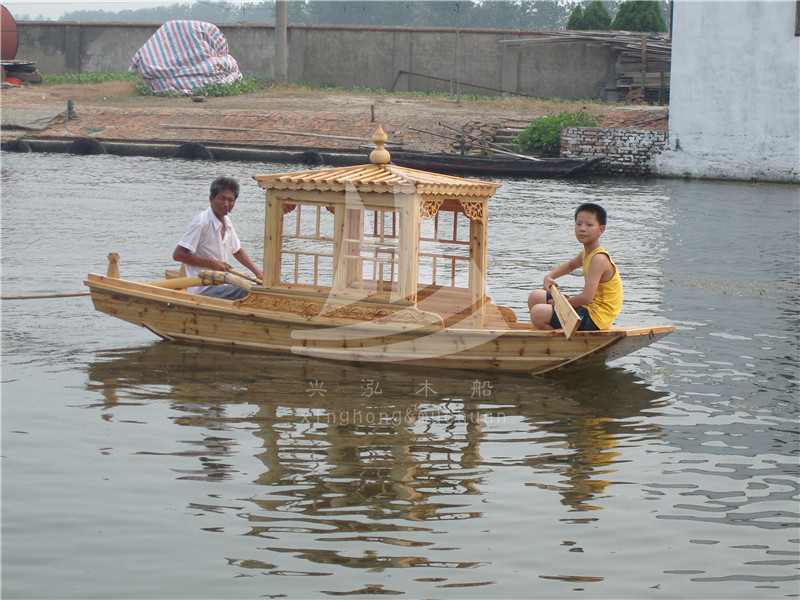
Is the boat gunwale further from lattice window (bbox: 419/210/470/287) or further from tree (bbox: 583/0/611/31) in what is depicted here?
tree (bbox: 583/0/611/31)

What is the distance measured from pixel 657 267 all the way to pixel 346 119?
18.5 metres

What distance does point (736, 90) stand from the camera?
26234mm

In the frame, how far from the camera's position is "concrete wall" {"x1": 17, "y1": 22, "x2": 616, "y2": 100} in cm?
3481

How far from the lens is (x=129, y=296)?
8859 millimetres

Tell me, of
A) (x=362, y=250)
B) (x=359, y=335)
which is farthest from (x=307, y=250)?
(x=359, y=335)

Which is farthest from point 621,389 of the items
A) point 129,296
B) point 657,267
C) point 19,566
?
point 657,267

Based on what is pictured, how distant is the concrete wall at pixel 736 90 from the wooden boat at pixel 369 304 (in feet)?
64.8

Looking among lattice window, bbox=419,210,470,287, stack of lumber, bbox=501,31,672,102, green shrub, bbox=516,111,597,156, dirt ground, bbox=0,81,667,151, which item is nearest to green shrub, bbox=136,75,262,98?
dirt ground, bbox=0,81,667,151

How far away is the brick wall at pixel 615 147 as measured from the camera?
2758cm

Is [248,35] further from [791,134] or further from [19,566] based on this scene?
[19,566]

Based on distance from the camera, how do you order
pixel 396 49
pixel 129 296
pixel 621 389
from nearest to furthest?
1. pixel 621 389
2. pixel 129 296
3. pixel 396 49

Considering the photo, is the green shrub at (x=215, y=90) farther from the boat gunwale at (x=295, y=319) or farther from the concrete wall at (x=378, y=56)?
the boat gunwale at (x=295, y=319)

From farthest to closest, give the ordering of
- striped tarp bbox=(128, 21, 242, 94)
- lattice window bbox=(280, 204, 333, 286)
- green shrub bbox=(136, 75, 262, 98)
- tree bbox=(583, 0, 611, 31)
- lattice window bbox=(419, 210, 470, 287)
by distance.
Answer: tree bbox=(583, 0, 611, 31), striped tarp bbox=(128, 21, 242, 94), green shrub bbox=(136, 75, 262, 98), lattice window bbox=(419, 210, 470, 287), lattice window bbox=(280, 204, 333, 286)

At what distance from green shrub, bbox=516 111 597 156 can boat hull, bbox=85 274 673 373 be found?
69.1 feet
